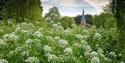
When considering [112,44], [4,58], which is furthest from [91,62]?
[112,44]

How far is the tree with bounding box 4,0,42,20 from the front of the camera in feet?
53.7

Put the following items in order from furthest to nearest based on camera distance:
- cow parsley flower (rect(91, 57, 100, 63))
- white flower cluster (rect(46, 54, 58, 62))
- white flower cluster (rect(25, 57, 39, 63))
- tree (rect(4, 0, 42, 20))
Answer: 1. tree (rect(4, 0, 42, 20))
2. cow parsley flower (rect(91, 57, 100, 63))
3. white flower cluster (rect(46, 54, 58, 62))
4. white flower cluster (rect(25, 57, 39, 63))

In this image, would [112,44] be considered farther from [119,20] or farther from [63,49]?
[63,49]

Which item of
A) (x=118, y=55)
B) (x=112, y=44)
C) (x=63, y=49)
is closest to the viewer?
(x=63, y=49)

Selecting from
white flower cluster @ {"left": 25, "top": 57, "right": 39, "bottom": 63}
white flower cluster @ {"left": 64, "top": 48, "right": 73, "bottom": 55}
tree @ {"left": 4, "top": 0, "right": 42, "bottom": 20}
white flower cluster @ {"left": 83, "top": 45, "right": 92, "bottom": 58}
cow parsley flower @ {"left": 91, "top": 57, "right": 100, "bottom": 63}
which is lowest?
tree @ {"left": 4, "top": 0, "right": 42, "bottom": 20}

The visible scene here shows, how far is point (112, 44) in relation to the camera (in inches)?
470

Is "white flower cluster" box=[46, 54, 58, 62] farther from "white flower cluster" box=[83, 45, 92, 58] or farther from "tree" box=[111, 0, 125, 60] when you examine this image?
"tree" box=[111, 0, 125, 60]

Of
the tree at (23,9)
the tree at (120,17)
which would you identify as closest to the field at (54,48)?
the tree at (120,17)

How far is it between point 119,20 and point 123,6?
348 millimetres

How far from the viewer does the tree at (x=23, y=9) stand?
16359 mm

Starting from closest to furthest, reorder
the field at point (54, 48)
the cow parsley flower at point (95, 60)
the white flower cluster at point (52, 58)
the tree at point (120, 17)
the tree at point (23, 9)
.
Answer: the white flower cluster at point (52, 58), the field at point (54, 48), the cow parsley flower at point (95, 60), the tree at point (120, 17), the tree at point (23, 9)

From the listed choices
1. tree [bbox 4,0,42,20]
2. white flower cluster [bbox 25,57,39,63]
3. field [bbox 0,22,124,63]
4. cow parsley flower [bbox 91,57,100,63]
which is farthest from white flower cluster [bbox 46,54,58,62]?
tree [bbox 4,0,42,20]

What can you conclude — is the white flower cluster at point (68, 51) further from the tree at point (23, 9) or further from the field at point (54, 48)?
the tree at point (23, 9)

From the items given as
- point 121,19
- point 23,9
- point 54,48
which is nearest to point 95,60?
point 54,48
